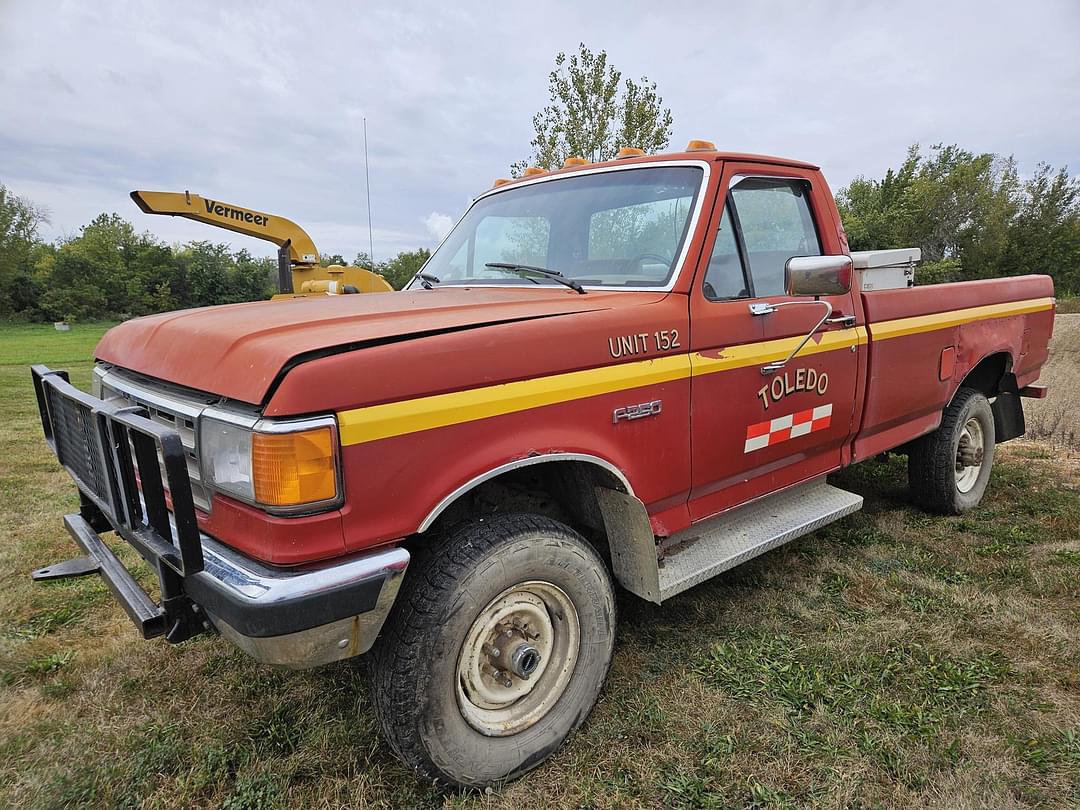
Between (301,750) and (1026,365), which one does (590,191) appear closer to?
(301,750)

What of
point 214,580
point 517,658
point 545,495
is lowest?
point 517,658

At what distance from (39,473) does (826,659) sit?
6159 millimetres

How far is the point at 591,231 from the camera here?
120 inches

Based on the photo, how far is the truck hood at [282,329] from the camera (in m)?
1.81

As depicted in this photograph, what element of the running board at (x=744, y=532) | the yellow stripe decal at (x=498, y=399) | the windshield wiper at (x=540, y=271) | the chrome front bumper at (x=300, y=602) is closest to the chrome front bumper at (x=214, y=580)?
Answer: the chrome front bumper at (x=300, y=602)

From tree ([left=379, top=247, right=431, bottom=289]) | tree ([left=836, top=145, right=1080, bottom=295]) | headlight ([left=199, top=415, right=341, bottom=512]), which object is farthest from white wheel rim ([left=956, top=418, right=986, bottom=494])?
tree ([left=836, top=145, right=1080, bottom=295])

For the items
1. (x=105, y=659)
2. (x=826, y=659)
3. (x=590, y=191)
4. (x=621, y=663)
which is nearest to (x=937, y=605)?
(x=826, y=659)

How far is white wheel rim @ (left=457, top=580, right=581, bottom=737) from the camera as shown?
214 cm

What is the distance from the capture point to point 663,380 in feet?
8.16

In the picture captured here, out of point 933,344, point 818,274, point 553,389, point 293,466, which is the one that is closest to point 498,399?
point 553,389

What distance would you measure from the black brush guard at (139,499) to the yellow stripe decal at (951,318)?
3.26m

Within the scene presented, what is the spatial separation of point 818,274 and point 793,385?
572 millimetres

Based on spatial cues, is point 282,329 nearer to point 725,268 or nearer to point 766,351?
point 725,268

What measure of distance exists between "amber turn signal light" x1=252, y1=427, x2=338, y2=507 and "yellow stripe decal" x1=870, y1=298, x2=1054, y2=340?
115 inches
